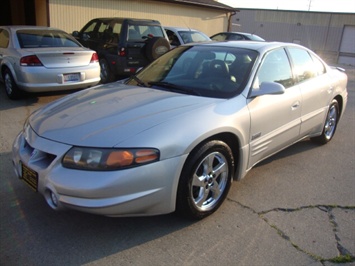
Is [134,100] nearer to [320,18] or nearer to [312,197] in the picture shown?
[312,197]

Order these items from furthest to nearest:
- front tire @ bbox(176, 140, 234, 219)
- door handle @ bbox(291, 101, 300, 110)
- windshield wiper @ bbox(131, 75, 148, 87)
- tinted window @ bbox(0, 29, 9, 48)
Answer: tinted window @ bbox(0, 29, 9, 48) < door handle @ bbox(291, 101, 300, 110) < windshield wiper @ bbox(131, 75, 148, 87) < front tire @ bbox(176, 140, 234, 219)

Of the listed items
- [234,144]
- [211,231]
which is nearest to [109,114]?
[234,144]

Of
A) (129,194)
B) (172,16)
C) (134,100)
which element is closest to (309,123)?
(134,100)

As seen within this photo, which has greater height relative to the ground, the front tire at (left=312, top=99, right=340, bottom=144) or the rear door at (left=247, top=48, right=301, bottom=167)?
the rear door at (left=247, top=48, right=301, bottom=167)

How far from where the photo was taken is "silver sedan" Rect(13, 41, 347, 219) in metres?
2.50

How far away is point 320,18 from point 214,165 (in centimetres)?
3300

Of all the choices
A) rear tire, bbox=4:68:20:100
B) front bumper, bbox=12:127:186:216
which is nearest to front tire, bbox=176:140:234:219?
front bumper, bbox=12:127:186:216

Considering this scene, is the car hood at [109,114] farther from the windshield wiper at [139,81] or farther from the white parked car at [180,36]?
the white parked car at [180,36]

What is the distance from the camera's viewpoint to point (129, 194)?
2494 mm

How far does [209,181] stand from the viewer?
3.08 meters

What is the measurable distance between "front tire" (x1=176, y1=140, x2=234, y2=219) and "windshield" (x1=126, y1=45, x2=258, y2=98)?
1.99 ft

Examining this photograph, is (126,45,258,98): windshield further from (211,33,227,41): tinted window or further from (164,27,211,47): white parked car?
(211,33,227,41): tinted window

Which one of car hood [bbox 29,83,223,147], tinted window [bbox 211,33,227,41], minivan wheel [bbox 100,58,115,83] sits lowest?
minivan wheel [bbox 100,58,115,83]

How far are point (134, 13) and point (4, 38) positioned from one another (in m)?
7.50
